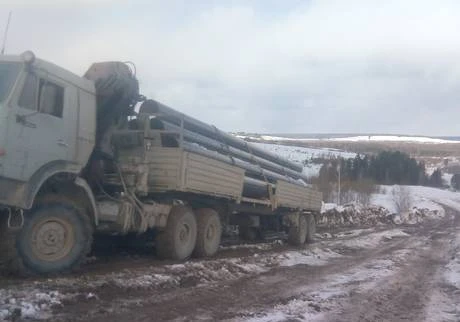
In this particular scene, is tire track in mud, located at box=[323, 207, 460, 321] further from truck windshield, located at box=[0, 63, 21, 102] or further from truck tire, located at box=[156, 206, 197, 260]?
truck windshield, located at box=[0, 63, 21, 102]

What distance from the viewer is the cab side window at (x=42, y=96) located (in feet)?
29.2

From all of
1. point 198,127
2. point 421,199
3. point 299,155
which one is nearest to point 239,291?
point 198,127

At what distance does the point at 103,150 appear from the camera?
10.9 metres

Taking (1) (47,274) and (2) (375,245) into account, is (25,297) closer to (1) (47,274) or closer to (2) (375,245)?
(1) (47,274)

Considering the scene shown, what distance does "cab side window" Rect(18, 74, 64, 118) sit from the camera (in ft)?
29.2

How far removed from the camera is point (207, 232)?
13.2 meters

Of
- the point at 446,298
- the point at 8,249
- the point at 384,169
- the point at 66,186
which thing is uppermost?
the point at 384,169

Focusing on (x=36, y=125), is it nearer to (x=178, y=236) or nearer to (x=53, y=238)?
(x=53, y=238)

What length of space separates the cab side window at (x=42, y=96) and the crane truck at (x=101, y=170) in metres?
0.02

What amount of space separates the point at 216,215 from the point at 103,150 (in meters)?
3.51

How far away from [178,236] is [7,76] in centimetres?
464

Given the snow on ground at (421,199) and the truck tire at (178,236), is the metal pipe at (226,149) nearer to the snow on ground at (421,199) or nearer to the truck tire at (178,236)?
the truck tire at (178,236)

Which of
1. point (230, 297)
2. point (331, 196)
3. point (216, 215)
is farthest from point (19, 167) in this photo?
point (331, 196)

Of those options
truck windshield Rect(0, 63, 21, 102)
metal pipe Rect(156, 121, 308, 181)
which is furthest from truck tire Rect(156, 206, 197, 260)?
truck windshield Rect(0, 63, 21, 102)
